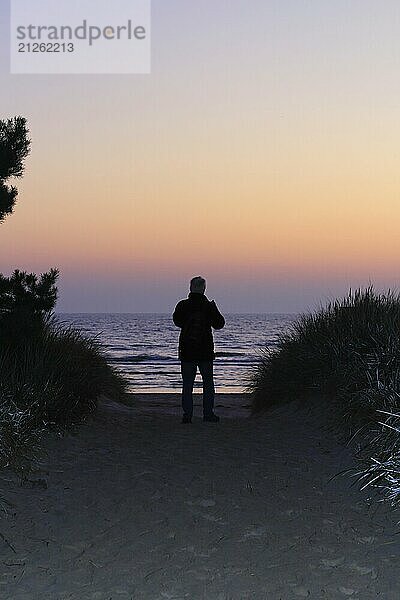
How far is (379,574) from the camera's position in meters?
5.15

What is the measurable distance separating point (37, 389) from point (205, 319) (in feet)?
8.61

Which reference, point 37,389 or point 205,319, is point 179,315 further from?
point 37,389

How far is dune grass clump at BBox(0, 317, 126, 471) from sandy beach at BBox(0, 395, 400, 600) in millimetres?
288

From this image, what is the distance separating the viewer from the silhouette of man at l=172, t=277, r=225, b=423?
10891mm

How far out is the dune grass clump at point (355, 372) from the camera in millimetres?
7431

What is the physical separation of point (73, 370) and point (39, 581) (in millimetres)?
5748

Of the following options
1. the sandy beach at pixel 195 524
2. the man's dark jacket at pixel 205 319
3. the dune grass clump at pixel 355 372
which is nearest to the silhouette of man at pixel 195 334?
the man's dark jacket at pixel 205 319

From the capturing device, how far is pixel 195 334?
428 inches

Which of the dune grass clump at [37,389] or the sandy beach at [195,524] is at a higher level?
the dune grass clump at [37,389]

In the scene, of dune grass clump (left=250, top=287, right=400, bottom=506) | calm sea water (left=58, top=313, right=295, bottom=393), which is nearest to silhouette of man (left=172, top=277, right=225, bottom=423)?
dune grass clump (left=250, top=287, right=400, bottom=506)

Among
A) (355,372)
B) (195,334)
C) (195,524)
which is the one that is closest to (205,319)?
(195,334)

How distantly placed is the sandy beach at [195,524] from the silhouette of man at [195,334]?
1973mm

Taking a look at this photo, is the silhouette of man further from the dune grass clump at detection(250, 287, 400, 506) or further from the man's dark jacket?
the dune grass clump at detection(250, 287, 400, 506)

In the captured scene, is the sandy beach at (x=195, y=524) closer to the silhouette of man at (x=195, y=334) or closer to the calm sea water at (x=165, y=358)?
the silhouette of man at (x=195, y=334)
